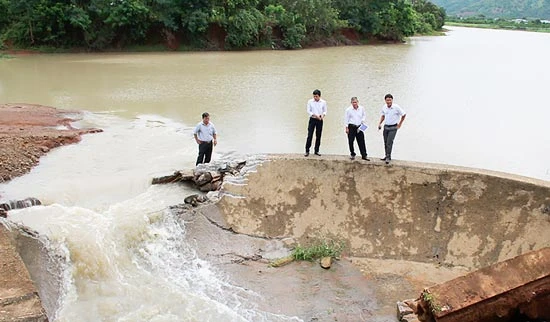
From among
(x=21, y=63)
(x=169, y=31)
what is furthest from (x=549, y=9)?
(x=21, y=63)

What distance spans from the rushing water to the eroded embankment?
1407mm

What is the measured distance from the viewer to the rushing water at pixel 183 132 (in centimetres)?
694

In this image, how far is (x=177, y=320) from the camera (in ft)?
20.4

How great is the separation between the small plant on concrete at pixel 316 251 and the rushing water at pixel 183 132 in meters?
1.19

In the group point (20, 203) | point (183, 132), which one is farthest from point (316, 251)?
point (183, 132)

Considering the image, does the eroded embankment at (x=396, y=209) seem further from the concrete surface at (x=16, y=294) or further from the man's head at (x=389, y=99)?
the concrete surface at (x=16, y=294)

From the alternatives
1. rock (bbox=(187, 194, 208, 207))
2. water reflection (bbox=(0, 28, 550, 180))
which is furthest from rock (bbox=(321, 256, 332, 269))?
water reflection (bbox=(0, 28, 550, 180))

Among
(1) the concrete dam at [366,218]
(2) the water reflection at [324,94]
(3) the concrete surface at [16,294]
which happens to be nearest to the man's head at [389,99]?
(1) the concrete dam at [366,218]

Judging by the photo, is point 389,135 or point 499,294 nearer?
point 499,294

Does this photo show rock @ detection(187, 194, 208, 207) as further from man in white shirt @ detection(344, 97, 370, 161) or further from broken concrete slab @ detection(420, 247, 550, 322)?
broken concrete slab @ detection(420, 247, 550, 322)

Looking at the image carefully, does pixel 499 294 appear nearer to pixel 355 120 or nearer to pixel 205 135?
pixel 355 120

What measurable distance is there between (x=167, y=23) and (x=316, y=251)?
93.5ft

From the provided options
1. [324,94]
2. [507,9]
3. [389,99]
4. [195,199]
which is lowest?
[195,199]

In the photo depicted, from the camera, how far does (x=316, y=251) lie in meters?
7.90
